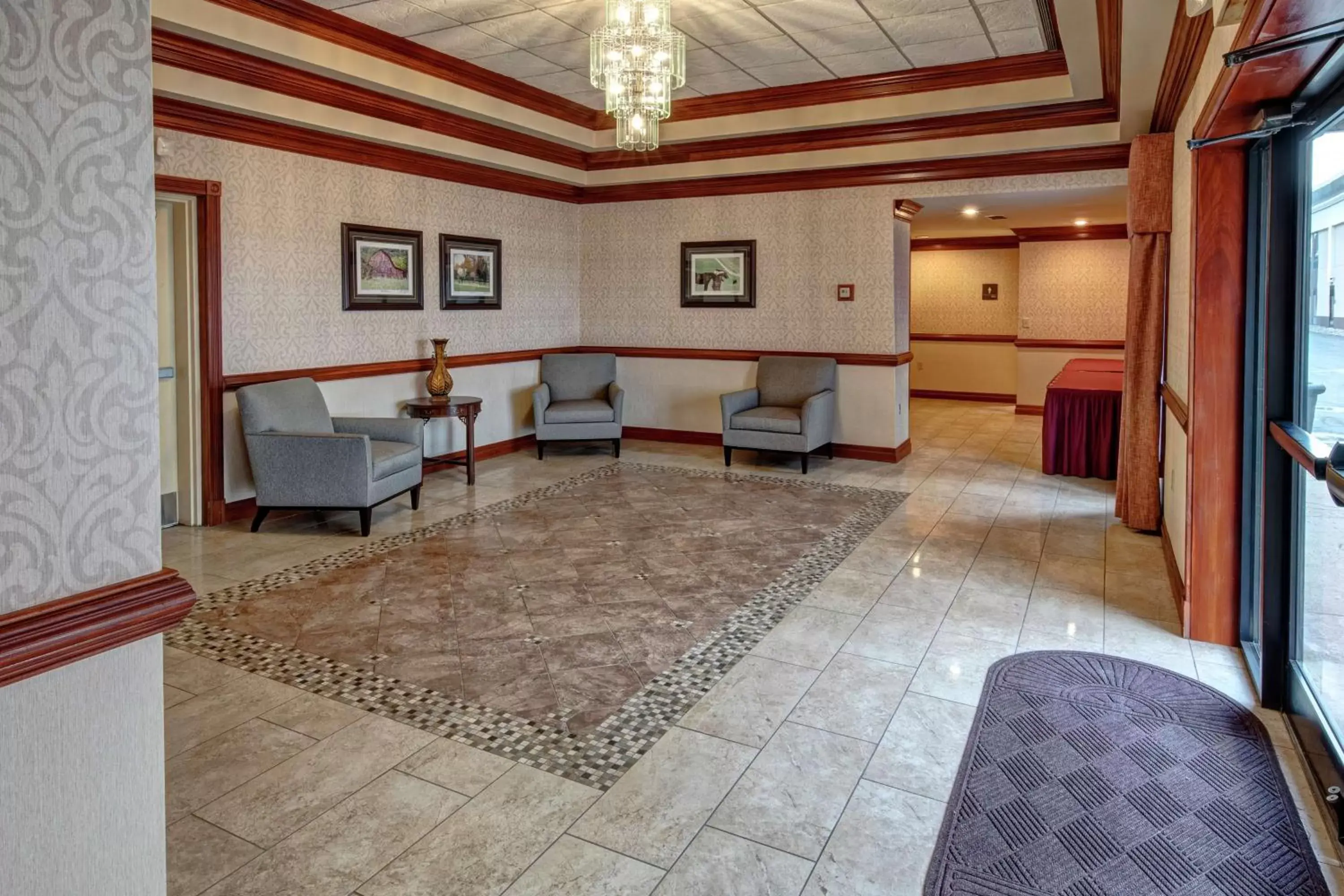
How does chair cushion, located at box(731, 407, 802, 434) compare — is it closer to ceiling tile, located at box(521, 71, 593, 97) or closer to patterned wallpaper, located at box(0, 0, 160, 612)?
ceiling tile, located at box(521, 71, 593, 97)

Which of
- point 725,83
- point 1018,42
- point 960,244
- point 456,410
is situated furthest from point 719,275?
point 960,244

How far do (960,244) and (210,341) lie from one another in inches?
407

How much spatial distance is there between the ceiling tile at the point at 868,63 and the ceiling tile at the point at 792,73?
10 cm

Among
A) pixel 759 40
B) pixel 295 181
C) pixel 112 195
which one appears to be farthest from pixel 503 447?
pixel 112 195

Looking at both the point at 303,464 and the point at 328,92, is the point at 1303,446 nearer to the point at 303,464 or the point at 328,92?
the point at 303,464

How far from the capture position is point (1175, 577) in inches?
→ 173

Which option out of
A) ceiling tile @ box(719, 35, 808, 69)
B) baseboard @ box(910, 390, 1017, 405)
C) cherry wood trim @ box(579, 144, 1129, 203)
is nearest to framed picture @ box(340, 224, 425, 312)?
cherry wood trim @ box(579, 144, 1129, 203)

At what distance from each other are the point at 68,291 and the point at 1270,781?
3.14m

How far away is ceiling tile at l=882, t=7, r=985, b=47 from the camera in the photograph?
5.19m

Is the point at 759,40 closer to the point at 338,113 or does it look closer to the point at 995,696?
the point at 338,113

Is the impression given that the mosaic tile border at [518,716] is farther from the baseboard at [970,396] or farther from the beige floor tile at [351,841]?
the baseboard at [970,396]

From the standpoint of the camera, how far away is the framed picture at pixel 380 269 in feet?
21.4

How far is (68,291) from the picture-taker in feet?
3.78

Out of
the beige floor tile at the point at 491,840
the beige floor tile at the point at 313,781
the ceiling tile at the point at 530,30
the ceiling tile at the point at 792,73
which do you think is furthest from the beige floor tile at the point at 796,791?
the ceiling tile at the point at 792,73
